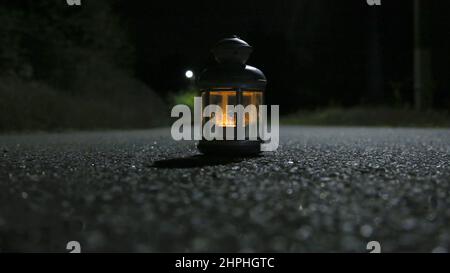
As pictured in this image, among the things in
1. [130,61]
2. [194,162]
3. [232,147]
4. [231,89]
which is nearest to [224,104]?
[231,89]

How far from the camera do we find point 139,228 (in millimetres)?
2688

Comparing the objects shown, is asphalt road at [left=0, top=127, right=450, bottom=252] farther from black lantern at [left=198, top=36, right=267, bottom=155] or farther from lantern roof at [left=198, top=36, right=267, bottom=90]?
lantern roof at [left=198, top=36, right=267, bottom=90]

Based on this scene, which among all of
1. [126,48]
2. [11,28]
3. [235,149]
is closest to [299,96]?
[126,48]

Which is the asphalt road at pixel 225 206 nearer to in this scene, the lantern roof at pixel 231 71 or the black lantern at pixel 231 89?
the black lantern at pixel 231 89

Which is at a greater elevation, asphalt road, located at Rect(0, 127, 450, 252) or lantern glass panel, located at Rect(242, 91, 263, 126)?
lantern glass panel, located at Rect(242, 91, 263, 126)

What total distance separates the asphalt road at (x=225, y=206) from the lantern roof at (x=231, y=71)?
→ 53.3 inches

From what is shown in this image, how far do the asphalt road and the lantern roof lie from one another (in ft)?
4.44

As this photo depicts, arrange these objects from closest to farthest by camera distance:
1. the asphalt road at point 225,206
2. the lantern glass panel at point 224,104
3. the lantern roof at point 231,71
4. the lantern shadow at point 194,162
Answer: the asphalt road at point 225,206 < the lantern shadow at point 194,162 < the lantern roof at point 231,71 < the lantern glass panel at point 224,104

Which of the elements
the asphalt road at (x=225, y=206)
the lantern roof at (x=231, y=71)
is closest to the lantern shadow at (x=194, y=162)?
the asphalt road at (x=225, y=206)

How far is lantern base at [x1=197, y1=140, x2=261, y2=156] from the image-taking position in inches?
258

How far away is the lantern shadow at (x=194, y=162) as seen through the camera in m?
5.46

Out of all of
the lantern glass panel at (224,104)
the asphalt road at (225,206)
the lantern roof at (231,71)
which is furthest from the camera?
the lantern glass panel at (224,104)

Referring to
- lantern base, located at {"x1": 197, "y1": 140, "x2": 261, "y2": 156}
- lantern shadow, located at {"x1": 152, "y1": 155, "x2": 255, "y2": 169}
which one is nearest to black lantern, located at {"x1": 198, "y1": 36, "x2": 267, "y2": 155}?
lantern base, located at {"x1": 197, "y1": 140, "x2": 261, "y2": 156}

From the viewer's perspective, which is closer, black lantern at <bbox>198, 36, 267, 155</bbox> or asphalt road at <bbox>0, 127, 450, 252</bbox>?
asphalt road at <bbox>0, 127, 450, 252</bbox>
